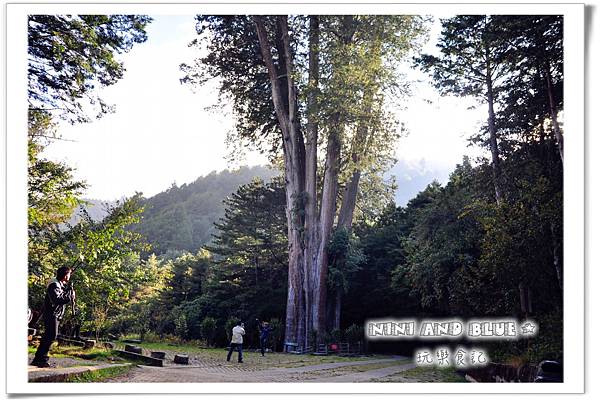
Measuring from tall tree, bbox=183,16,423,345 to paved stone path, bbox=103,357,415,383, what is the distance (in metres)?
3.84

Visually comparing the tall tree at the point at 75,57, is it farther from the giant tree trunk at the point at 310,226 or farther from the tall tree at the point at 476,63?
the giant tree trunk at the point at 310,226

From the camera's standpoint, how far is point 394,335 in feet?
21.0

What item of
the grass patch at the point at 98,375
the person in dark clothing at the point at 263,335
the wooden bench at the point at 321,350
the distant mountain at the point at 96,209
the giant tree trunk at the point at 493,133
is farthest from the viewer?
the wooden bench at the point at 321,350

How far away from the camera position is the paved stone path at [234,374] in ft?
18.8

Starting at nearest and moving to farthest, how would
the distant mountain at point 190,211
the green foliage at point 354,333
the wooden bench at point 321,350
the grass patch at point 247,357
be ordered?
the grass patch at point 247,357 → the green foliage at point 354,333 → the wooden bench at point 321,350 → the distant mountain at point 190,211

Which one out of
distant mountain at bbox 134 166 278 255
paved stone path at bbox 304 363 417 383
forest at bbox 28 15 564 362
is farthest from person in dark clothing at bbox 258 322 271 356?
distant mountain at bbox 134 166 278 255

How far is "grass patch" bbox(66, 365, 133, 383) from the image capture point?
5280mm

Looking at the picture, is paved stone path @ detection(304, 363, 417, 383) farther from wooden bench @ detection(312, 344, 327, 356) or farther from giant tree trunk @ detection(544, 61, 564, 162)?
wooden bench @ detection(312, 344, 327, 356)

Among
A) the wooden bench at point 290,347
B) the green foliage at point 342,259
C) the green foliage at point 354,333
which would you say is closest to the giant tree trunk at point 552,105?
the green foliage at point 354,333

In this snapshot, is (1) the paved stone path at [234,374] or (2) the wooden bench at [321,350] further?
(2) the wooden bench at [321,350]

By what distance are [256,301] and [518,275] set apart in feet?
21.0

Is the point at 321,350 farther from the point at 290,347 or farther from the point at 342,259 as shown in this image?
the point at 342,259
